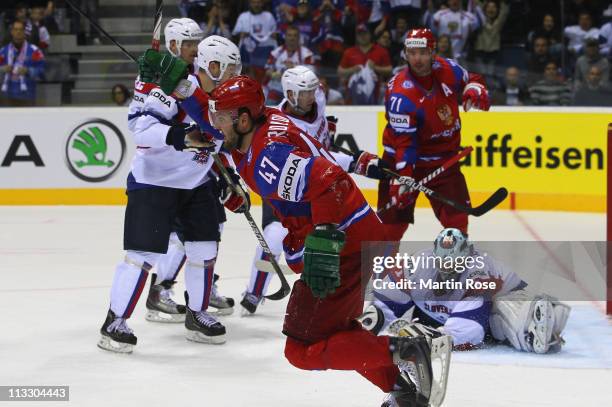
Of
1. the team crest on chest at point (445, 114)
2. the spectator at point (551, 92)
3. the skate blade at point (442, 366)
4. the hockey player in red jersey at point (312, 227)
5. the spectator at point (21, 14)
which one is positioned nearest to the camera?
the hockey player in red jersey at point (312, 227)

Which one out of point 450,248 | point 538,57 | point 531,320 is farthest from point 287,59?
point 531,320

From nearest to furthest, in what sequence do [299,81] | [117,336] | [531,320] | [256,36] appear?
1. [531,320]
2. [117,336]
3. [299,81]
4. [256,36]

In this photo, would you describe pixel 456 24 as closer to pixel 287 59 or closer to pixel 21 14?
pixel 287 59

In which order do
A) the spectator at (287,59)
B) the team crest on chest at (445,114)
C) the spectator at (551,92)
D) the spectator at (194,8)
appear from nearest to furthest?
the team crest on chest at (445,114) → the spectator at (551,92) → the spectator at (287,59) → the spectator at (194,8)

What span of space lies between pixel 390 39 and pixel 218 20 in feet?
5.39

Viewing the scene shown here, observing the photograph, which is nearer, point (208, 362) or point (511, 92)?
point (208, 362)

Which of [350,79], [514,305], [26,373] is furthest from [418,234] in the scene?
[26,373]

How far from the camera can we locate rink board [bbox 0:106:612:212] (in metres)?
9.34

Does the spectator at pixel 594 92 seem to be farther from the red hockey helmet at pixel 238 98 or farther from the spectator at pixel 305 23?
the red hockey helmet at pixel 238 98

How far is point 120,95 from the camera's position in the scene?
10086 millimetres

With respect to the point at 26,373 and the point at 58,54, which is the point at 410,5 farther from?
the point at 26,373

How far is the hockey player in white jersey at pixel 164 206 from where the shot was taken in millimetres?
5086

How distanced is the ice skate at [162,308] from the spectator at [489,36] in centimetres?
479

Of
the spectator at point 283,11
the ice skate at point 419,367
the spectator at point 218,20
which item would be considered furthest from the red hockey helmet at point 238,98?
the spectator at point 218,20
